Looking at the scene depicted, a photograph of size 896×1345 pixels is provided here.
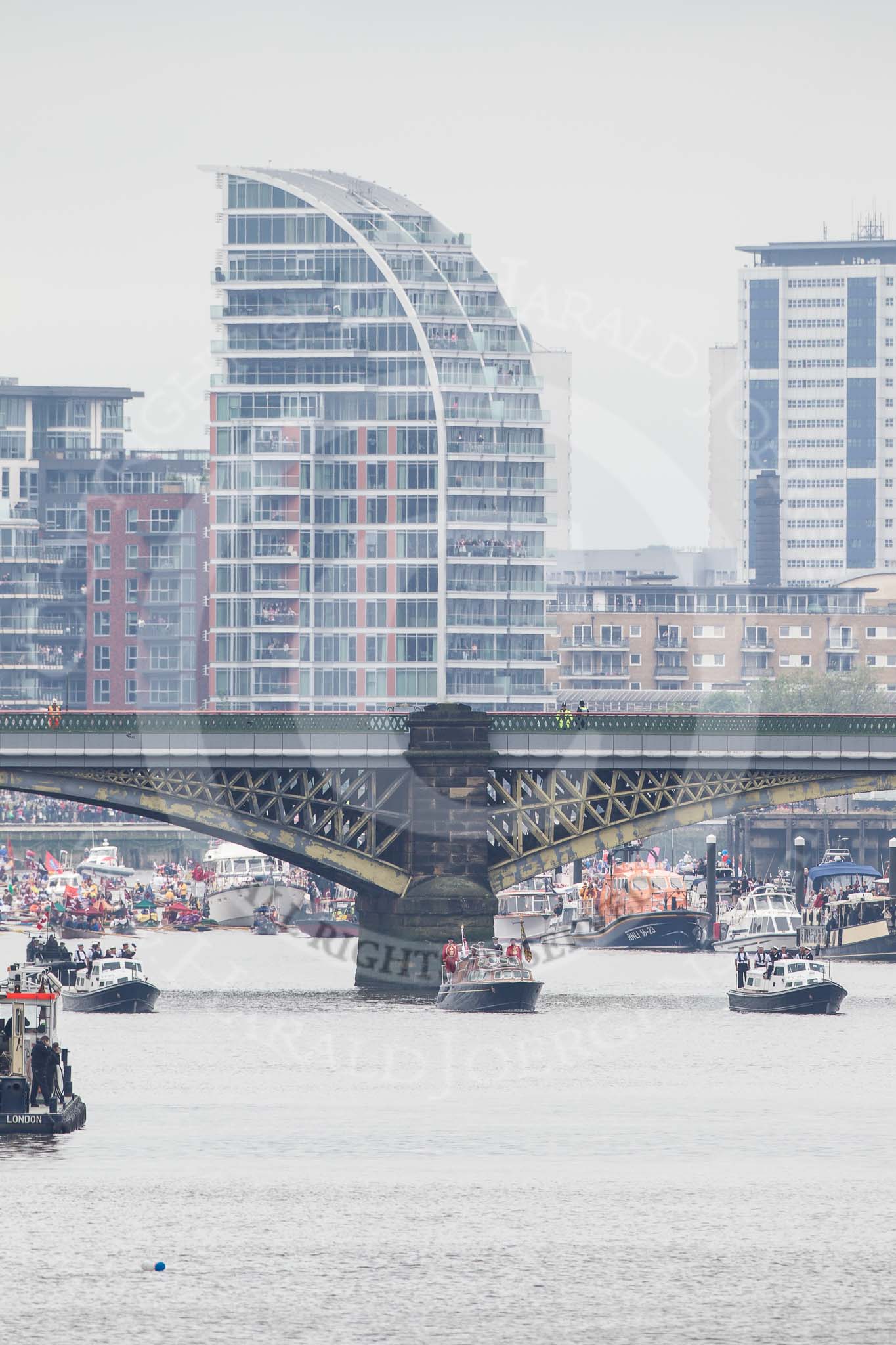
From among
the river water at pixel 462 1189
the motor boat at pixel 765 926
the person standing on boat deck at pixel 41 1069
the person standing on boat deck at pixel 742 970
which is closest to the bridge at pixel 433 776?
the person standing on boat deck at pixel 742 970

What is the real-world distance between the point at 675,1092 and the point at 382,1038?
831 inches

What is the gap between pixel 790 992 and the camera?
440ft

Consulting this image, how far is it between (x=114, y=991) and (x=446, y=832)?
19.4m

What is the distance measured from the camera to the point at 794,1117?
316 ft

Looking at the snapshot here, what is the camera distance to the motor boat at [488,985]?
132m

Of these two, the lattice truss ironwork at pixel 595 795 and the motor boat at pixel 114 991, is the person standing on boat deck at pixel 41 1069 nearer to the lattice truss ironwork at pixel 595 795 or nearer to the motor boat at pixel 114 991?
the motor boat at pixel 114 991

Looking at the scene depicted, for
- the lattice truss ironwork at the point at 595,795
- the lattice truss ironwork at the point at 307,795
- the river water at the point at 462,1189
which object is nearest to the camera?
the river water at the point at 462,1189

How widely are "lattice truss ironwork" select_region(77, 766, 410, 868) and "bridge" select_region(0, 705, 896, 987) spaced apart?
0.13 m

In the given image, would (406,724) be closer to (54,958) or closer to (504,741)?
(504,741)

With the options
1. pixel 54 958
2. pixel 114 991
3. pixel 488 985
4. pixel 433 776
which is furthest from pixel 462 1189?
pixel 54 958

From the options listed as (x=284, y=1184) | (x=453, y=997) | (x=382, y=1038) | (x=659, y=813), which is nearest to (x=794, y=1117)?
(x=284, y=1184)

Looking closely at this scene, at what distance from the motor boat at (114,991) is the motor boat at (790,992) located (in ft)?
85.4

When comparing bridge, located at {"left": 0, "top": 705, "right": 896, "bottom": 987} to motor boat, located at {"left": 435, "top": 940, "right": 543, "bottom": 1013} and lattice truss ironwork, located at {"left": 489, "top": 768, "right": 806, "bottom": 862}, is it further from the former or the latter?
motor boat, located at {"left": 435, "top": 940, "right": 543, "bottom": 1013}

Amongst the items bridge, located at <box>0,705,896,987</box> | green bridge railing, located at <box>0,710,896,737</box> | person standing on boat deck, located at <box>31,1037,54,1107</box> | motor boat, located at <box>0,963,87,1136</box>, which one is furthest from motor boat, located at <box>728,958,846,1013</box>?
person standing on boat deck, located at <box>31,1037,54,1107</box>
